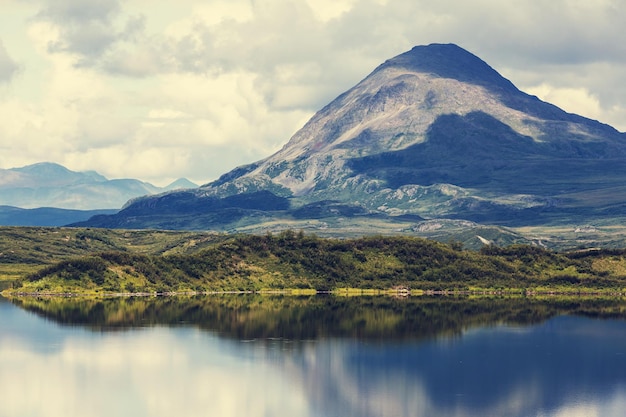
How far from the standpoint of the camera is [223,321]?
190m

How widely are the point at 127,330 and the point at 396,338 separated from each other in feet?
150

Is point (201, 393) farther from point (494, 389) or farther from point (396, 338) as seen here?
point (396, 338)

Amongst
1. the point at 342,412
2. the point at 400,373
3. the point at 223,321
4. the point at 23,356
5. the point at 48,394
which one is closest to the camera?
the point at 342,412

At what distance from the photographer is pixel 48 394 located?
385 ft

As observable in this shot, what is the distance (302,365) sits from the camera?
141250 mm

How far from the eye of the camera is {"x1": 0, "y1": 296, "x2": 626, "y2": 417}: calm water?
11225cm

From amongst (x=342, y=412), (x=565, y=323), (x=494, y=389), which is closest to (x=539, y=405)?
(x=494, y=389)

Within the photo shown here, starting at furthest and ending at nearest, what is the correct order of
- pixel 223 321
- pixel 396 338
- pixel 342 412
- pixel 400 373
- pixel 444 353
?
pixel 223 321 < pixel 396 338 < pixel 444 353 < pixel 400 373 < pixel 342 412

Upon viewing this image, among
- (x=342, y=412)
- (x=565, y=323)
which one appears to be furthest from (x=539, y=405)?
(x=565, y=323)

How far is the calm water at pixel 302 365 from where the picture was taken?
112250 millimetres

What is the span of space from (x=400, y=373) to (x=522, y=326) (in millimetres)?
64175

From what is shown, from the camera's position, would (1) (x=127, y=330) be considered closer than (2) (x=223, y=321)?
Yes

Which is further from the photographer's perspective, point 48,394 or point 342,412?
point 48,394

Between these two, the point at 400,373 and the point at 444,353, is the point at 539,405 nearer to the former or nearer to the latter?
the point at 400,373
